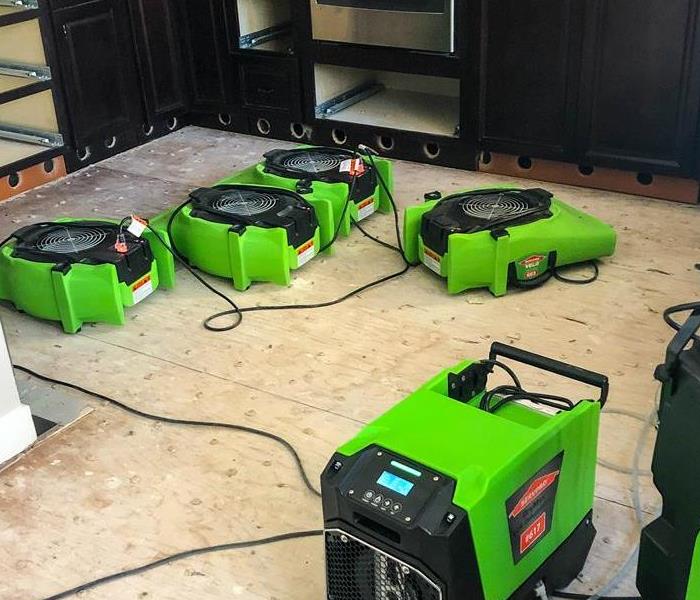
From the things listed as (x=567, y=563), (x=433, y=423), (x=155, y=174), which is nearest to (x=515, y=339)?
(x=567, y=563)

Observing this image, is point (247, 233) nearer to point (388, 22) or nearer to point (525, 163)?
point (388, 22)

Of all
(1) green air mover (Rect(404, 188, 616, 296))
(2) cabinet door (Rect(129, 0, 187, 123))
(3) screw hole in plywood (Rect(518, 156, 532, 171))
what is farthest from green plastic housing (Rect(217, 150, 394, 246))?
(2) cabinet door (Rect(129, 0, 187, 123))

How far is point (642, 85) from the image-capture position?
3.04 meters

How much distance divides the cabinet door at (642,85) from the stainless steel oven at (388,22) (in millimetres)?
522

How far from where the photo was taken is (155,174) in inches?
144

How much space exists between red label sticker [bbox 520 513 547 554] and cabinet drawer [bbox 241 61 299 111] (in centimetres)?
261

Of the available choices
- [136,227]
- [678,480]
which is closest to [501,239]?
[136,227]

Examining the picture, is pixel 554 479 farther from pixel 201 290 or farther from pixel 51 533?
pixel 201 290

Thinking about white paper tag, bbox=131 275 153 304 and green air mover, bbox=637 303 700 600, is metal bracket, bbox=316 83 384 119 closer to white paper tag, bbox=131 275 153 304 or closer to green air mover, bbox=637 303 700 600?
white paper tag, bbox=131 275 153 304

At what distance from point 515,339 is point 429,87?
186cm

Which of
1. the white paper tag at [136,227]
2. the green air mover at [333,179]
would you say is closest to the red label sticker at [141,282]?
the white paper tag at [136,227]

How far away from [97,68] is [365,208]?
4.36 ft

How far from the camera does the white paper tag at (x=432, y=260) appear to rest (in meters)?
2.67

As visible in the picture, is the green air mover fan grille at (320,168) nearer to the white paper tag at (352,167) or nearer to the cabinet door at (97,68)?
the white paper tag at (352,167)
